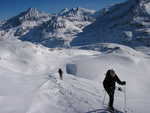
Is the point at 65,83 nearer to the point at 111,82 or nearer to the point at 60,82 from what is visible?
the point at 60,82

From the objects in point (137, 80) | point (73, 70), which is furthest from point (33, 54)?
point (137, 80)

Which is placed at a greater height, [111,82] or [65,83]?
[111,82]

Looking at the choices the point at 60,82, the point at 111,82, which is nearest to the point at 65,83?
the point at 60,82

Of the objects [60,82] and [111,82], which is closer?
[111,82]

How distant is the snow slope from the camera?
11.5 m

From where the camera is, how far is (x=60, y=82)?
2000 cm

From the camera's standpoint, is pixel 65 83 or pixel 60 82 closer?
pixel 65 83

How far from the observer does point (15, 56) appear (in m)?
73.6

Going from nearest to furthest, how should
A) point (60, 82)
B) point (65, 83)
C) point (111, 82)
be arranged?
point (111, 82) < point (65, 83) < point (60, 82)

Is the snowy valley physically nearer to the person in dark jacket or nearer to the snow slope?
the snow slope

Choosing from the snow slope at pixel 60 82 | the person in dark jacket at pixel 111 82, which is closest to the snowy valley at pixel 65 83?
the snow slope at pixel 60 82

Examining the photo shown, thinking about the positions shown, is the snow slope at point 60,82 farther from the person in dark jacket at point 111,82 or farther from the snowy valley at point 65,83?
the person in dark jacket at point 111,82

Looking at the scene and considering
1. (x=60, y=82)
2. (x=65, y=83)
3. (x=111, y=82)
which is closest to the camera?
(x=111, y=82)

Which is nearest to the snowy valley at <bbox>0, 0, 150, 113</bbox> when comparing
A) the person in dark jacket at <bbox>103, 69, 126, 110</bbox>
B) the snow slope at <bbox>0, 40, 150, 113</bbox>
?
the snow slope at <bbox>0, 40, 150, 113</bbox>
